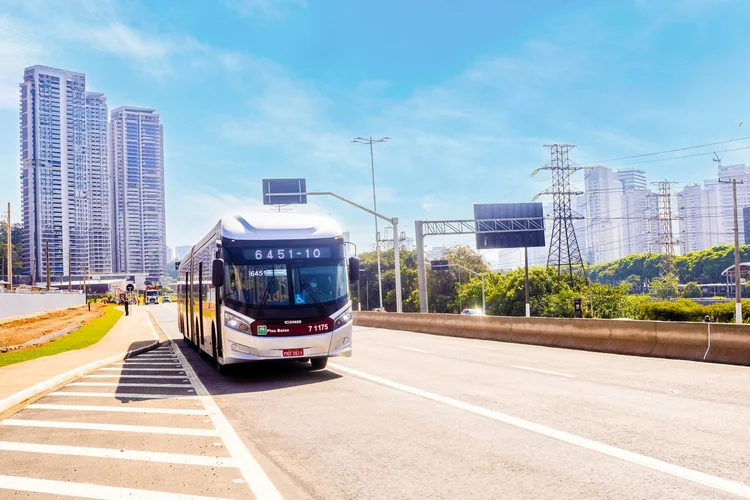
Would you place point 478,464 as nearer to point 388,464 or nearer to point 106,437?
point 388,464

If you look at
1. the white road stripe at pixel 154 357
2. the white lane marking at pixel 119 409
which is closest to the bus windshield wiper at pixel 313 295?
the white lane marking at pixel 119 409

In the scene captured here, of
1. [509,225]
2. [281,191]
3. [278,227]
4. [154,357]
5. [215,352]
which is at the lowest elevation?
[154,357]

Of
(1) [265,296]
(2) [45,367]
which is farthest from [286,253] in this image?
(2) [45,367]

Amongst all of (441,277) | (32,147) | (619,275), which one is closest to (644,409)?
(441,277)

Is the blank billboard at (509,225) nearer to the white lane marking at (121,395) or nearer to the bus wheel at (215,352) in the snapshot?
the bus wheel at (215,352)

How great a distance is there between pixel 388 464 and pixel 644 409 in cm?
437

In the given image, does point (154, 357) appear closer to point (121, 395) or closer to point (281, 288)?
point (281, 288)

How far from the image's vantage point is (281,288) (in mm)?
14328

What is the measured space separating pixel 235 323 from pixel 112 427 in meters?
4.83

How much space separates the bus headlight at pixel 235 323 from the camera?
13.9 m

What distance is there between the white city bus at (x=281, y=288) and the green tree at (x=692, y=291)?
4951 inches

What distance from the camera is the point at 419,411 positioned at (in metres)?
9.70

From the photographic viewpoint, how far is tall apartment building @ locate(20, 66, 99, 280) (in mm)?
178250

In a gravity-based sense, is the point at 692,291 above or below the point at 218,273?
below
